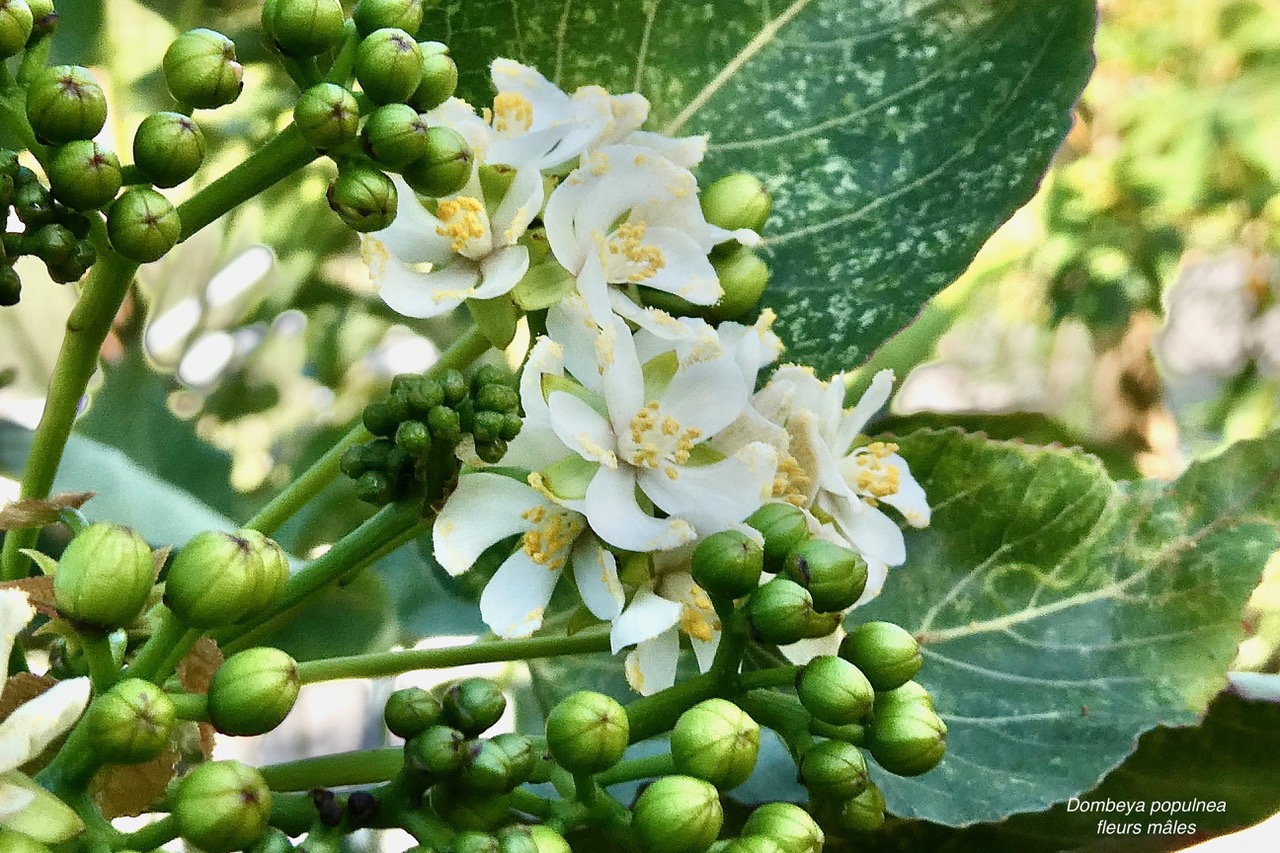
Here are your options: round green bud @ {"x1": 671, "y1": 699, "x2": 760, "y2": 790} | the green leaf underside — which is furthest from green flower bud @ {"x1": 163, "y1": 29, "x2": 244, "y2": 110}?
the green leaf underside

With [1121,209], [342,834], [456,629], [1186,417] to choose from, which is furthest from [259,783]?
[1121,209]

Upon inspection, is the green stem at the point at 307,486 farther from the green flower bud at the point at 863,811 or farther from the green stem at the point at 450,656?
the green flower bud at the point at 863,811

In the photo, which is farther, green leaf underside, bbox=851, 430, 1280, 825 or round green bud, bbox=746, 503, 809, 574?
green leaf underside, bbox=851, 430, 1280, 825

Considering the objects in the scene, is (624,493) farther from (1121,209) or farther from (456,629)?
(1121,209)

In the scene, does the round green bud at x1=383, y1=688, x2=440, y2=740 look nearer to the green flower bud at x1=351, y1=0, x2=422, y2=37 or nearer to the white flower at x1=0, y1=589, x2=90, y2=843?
the white flower at x1=0, y1=589, x2=90, y2=843

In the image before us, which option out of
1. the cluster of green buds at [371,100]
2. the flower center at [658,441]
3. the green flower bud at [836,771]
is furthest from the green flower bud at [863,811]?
the cluster of green buds at [371,100]

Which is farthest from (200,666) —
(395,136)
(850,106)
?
(850,106)
